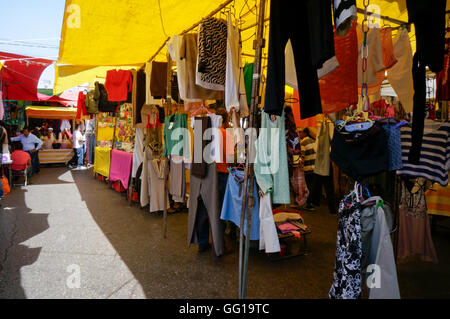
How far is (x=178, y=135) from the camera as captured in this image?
3902 mm

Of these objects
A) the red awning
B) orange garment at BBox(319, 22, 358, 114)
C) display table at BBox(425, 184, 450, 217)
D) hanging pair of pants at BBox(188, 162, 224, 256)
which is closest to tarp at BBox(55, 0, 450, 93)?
orange garment at BBox(319, 22, 358, 114)

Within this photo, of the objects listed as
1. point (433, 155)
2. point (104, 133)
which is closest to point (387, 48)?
point (433, 155)

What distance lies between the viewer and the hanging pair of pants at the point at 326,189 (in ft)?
17.7

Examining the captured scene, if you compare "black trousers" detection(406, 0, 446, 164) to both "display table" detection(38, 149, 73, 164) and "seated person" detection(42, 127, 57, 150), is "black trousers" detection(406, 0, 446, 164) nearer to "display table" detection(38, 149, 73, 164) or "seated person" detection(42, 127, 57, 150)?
"display table" detection(38, 149, 73, 164)

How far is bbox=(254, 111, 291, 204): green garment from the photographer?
2.53m

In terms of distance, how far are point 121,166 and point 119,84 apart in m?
2.03

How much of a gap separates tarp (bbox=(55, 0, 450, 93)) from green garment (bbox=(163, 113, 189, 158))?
1.40 m

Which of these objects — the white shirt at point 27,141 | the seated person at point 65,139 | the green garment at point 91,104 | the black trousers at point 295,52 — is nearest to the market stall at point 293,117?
the black trousers at point 295,52

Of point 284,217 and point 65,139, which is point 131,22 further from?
point 65,139

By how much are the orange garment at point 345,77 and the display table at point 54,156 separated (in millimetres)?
12249

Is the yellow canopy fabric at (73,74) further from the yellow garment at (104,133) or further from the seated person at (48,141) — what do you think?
the seated person at (48,141)

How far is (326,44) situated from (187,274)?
2670 millimetres

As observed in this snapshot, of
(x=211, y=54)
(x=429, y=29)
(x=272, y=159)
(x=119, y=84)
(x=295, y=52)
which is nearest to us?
(x=429, y=29)
